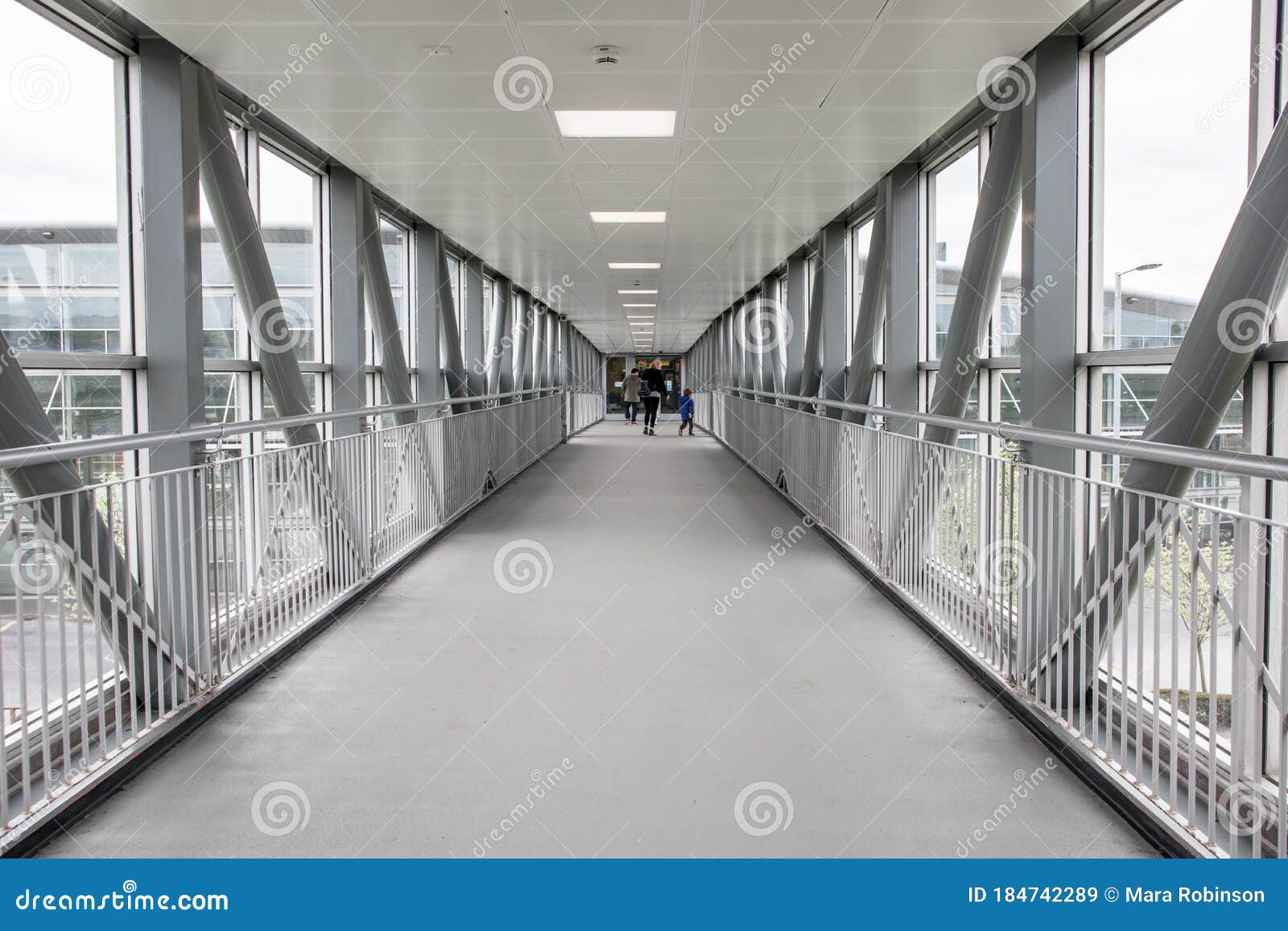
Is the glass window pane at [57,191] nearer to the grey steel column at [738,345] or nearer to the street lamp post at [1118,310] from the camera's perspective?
the street lamp post at [1118,310]

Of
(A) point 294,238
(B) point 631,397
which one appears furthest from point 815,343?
(B) point 631,397

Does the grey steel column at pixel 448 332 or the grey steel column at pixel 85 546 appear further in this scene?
the grey steel column at pixel 448 332

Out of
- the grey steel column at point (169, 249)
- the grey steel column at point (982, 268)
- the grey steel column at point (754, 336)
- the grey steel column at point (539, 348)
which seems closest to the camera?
the grey steel column at point (169, 249)

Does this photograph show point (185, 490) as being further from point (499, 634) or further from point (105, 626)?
point (499, 634)

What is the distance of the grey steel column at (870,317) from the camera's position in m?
7.20

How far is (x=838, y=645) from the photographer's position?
14.3 ft

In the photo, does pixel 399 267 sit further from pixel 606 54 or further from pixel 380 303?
pixel 606 54

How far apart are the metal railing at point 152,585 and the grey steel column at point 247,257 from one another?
0.38 metres

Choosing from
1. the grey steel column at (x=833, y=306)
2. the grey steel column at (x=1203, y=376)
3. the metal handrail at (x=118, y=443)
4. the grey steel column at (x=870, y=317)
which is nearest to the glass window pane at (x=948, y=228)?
the grey steel column at (x=870, y=317)

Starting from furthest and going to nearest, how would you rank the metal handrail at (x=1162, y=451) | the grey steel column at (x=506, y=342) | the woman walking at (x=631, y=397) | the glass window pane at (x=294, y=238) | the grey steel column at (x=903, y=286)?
the woman walking at (x=631, y=397) < the grey steel column at (x=506, y=342) < the grey steel column at (x=903, y=286) < the glass window pane at (x=294, y=238) < the metal handrail at (x=1162, y=451)

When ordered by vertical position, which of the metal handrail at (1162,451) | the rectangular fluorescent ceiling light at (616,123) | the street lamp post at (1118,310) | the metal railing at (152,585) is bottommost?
the metal railing at (152,585)

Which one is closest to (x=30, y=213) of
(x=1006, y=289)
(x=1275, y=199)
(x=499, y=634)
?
(x=499, y=634)

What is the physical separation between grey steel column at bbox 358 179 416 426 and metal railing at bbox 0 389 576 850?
2007mm

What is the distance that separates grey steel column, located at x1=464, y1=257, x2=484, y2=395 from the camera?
11711 mm
